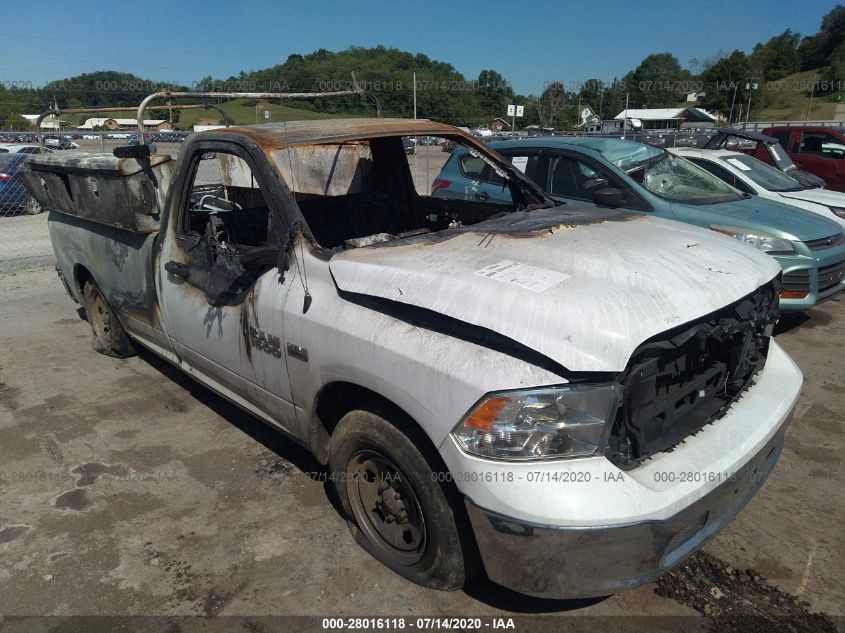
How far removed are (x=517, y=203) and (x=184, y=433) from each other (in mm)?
2732

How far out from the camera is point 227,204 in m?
3.27

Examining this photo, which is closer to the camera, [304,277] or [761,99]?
[304,277]

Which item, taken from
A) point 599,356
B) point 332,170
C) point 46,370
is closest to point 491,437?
point 599,356

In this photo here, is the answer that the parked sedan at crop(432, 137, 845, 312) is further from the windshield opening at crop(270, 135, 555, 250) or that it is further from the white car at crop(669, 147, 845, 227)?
the windshield opening at crop(270, 135, 555, 250)

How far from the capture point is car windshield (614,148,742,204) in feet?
19.7

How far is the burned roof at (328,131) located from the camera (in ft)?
9.46

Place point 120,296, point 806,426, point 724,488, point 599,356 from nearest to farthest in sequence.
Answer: point 599,356
point 724,488
point 806,426
point 120,296

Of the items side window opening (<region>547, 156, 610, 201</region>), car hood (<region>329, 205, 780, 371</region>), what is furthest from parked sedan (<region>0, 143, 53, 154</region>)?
car hood (<region>329, 205, 780, 371</region>)

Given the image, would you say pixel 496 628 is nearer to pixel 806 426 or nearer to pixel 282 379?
pixel 282 379

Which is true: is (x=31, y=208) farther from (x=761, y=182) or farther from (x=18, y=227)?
(x=761, y=182)

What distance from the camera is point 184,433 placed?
3.85 meters

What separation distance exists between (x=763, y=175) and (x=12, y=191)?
14.2m

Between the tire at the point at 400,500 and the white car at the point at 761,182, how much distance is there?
6.44 m

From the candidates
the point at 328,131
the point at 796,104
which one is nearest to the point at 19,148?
the point at 328,131
